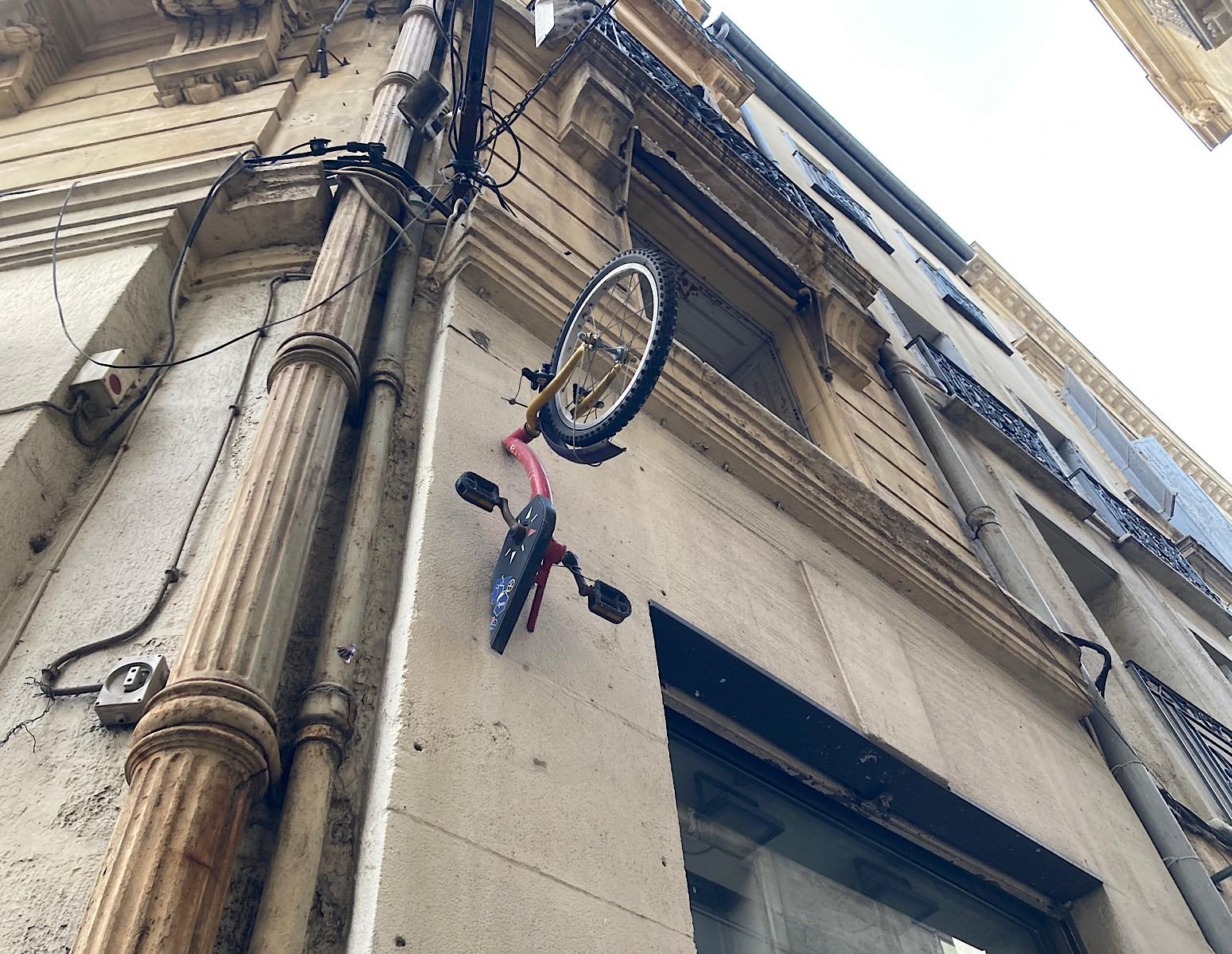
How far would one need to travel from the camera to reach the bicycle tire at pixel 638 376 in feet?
11.5

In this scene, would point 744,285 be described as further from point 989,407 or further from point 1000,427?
point 989,407

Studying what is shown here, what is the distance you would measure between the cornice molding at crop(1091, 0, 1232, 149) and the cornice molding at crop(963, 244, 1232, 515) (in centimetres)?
800

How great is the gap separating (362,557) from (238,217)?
9.11ft

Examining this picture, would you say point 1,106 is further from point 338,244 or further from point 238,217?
point 338,244

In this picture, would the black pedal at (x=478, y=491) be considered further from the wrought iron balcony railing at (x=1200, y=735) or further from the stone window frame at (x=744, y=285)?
the wrought iron balcony railing at (x=1200, y=735)

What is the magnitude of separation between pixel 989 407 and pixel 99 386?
1045 centimetres

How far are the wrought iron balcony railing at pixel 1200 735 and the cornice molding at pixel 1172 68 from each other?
9047mm

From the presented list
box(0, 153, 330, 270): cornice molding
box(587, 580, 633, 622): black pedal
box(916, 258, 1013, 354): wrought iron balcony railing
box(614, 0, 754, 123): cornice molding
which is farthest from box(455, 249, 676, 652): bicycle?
box(916, 258, 1013, 354): wrought iron balcony railing

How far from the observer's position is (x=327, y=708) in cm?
275

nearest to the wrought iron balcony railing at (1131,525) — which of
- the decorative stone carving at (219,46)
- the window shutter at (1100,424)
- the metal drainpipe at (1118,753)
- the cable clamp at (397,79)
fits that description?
the metal drainpipe at (1118,753)

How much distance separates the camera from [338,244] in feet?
15.2

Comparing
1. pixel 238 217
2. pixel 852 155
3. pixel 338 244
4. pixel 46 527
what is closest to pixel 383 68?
pixel 238 217

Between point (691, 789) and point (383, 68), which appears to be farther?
point (383, 68)

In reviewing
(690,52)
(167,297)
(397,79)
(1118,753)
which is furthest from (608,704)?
(690,52)
